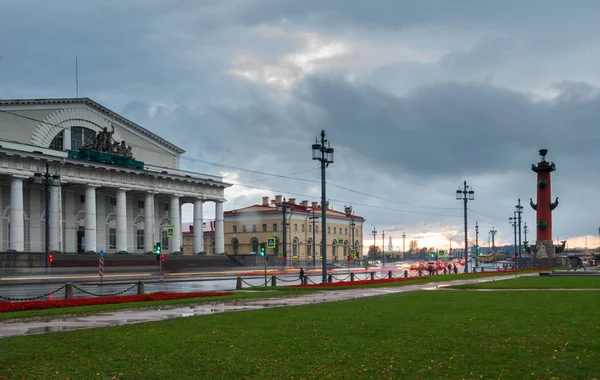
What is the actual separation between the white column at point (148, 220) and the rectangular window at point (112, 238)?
13.0ft

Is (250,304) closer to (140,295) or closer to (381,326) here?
(140,295)

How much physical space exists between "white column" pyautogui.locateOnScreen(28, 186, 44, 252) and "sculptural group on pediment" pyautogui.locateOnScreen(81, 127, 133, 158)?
320 inches

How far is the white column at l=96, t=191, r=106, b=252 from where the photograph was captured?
84812mm

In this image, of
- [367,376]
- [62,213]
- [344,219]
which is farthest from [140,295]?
[344,219]

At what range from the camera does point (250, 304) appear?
90.9 feet

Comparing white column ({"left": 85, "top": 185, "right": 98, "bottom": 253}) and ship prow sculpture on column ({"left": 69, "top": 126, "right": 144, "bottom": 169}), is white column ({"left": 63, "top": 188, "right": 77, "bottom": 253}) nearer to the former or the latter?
white column ({"left": 85, "top": 185, "right": 98, "bottom": 253})

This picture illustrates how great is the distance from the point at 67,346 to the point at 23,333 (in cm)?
379

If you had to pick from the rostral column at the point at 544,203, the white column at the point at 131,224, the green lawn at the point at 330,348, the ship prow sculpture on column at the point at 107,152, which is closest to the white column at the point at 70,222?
the ship prow sculpture on column at the point at 107,152

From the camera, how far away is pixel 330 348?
1348 cm

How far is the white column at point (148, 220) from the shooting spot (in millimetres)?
87875

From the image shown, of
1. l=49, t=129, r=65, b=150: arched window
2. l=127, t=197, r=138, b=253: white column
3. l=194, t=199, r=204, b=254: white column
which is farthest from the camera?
l=194, t=199, r=204, b=254: white column

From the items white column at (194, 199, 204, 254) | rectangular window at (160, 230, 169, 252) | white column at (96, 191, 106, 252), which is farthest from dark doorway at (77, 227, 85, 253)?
white column at (194, 199, 204, 254)

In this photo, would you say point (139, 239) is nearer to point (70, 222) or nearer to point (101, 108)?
point (70, 222)

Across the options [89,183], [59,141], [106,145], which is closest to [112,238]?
[89,183]
